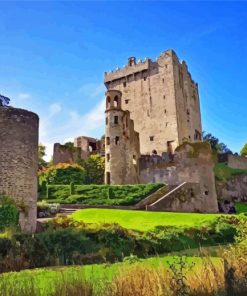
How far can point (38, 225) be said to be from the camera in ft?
77.2

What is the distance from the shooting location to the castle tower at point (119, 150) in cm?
4766

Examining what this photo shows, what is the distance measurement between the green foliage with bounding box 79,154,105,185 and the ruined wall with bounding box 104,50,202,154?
13080mm

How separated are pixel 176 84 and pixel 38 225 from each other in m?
46.6

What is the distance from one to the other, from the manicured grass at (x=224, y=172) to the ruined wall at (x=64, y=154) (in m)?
20.6

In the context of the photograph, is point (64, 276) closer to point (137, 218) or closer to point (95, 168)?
point (137, 218)

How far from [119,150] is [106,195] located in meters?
11.9

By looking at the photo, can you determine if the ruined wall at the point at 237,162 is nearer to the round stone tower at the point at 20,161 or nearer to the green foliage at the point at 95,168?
the green foliage at the point at 95,168

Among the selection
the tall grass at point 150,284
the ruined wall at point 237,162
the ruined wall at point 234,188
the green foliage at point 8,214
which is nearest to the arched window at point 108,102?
the ruined wall at point 234,188

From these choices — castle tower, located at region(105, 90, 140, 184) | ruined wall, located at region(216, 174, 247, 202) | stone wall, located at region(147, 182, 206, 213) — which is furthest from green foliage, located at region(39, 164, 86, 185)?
ruined wall, located at region(216, 174, 247, 202)

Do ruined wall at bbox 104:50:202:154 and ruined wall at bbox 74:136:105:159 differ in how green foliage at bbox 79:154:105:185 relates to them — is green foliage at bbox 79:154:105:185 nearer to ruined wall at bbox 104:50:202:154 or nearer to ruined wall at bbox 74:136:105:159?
ruined wall at bbox 74:136:105:159

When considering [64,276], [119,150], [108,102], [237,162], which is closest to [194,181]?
[119,150]

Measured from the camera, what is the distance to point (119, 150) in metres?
48.3

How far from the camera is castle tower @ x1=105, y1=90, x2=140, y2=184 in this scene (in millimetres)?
47656

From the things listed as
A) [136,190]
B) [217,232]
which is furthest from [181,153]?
[217,232]
